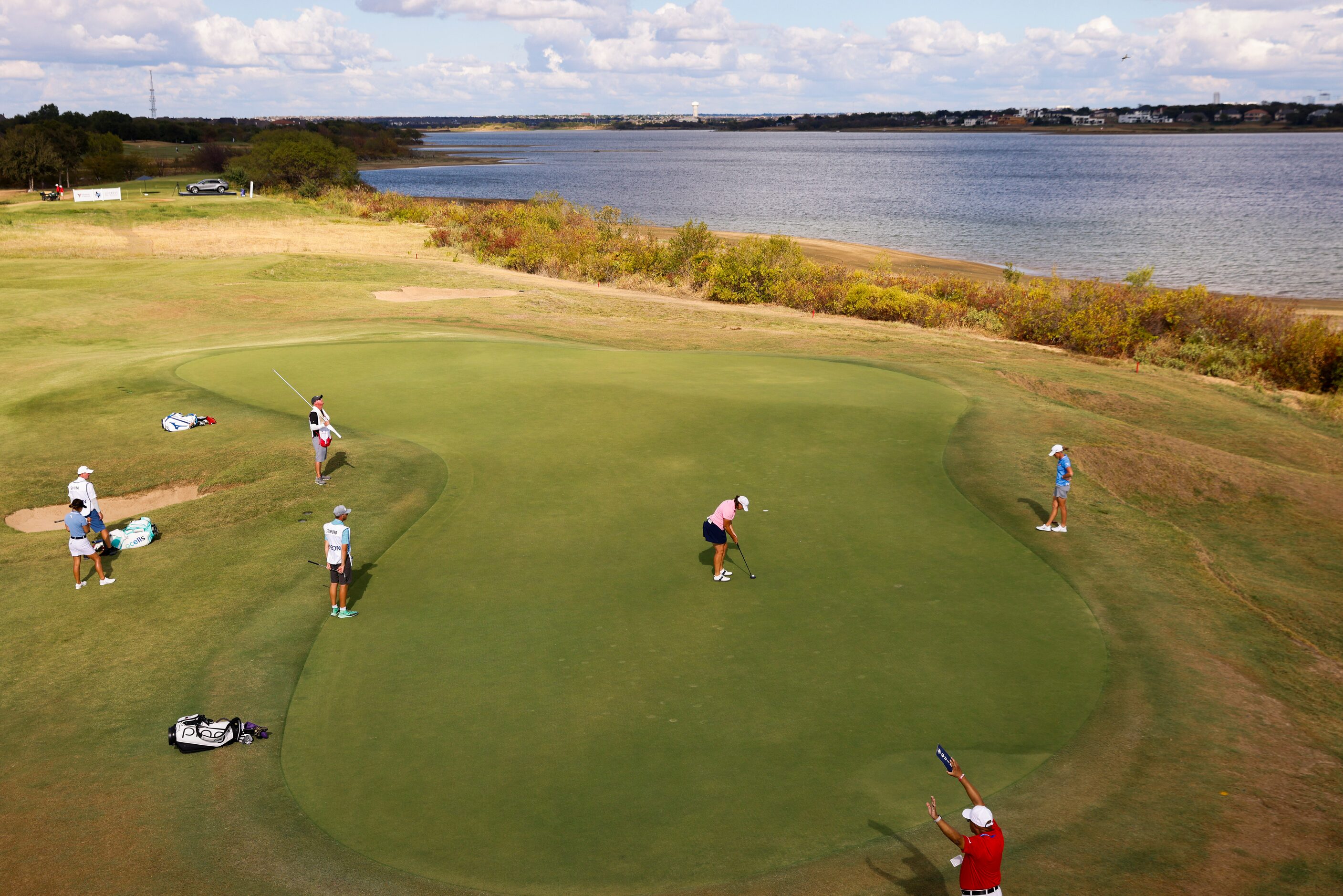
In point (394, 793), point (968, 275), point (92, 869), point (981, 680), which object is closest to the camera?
point (92, 869)

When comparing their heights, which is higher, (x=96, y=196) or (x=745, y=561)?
(x=96, y=196)

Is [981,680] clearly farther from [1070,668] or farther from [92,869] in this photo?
[92,869]

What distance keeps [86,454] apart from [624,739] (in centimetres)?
1621

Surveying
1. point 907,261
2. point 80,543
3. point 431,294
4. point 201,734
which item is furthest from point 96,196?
point 201,734

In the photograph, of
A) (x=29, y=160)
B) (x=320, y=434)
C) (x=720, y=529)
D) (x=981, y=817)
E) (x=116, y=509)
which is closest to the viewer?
(x=981, y=817)

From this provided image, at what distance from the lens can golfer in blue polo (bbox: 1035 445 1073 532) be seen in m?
16.2

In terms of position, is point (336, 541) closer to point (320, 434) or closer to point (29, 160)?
point (320, 434)

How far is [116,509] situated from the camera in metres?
17.9

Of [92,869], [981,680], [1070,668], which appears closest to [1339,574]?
[1070,668]

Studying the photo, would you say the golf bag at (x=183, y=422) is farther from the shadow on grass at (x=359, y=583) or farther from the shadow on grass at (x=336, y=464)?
the shadow on grass at (x=359, y=583)

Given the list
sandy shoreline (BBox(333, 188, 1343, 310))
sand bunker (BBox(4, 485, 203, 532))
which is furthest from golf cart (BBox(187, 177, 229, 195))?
sand bunker (BBox(4, 485, 203, 532))

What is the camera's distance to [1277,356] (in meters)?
33.2

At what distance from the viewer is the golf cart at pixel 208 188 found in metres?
86.0

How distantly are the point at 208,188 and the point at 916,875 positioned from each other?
95940 millimetres
